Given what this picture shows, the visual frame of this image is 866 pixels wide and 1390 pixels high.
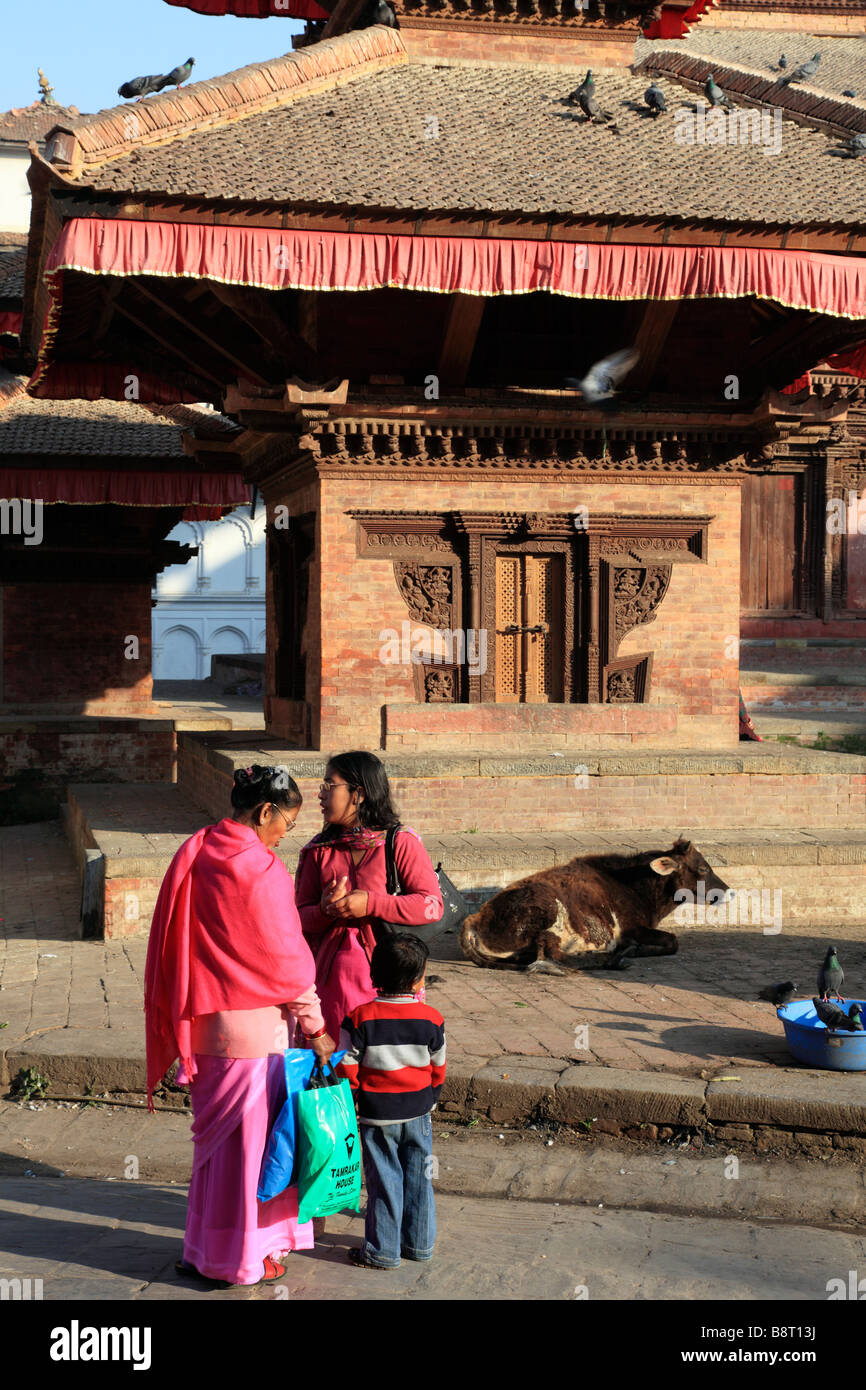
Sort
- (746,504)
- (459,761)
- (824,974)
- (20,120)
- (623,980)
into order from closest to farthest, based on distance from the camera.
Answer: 1. (824,974)
2. (623,980)
3. (459,761)
4. (746,504)
5. (20,120)

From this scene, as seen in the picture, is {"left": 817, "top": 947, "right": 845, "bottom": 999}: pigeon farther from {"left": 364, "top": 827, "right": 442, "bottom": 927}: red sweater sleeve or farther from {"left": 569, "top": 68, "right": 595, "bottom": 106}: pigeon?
{"left": 569, "top": 68, "right": 595, "bottom": 106}: pigeon

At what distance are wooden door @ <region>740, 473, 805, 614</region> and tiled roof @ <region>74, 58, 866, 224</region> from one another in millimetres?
8777

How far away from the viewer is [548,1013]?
7312 mm

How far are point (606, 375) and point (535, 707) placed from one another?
2991 millimetres

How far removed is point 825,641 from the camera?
2123 cm

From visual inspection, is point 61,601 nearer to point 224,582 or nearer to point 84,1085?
point 84,1085

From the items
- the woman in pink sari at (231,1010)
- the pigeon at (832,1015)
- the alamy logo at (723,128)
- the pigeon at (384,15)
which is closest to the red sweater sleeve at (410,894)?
the woman in pink sari at (231,1010)

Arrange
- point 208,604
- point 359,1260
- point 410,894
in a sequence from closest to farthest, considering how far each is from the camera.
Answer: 1. point 359,1260
2. point 410,894
3. point 208,604

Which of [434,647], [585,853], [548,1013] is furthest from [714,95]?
[548,1013]

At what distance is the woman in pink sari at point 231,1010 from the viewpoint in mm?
4195

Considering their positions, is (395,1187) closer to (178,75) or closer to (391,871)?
(391,871)

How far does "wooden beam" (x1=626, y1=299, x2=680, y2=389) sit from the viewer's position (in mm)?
11812

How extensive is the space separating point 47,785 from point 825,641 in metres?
12.1
